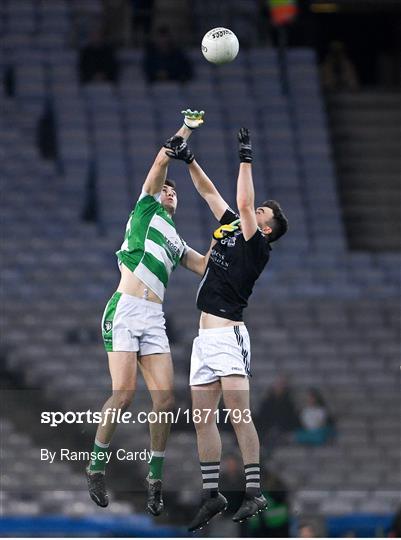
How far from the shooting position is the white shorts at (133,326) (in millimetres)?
10523

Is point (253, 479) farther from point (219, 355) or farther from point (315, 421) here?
point (315, 421)

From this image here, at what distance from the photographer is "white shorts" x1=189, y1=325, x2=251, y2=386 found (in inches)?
412

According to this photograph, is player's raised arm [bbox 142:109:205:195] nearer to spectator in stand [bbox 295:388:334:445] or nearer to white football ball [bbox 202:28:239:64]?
white football ball [bbox 202:28:239:64]

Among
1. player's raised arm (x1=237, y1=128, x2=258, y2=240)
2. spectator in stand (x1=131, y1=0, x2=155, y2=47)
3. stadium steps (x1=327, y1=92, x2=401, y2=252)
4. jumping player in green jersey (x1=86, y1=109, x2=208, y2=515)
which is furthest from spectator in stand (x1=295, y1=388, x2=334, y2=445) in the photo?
spectator in stand (x1=131, y1=0, x2=155, y2=47)

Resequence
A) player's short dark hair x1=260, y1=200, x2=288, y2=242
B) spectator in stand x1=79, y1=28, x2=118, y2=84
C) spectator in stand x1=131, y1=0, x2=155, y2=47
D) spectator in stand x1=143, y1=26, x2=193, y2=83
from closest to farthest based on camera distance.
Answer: player's short dark hair x1=260, y1=200, x2=288, y2=242 < spectator in stand x1=79, y1=28, x2=118, y2=84 < spectator in stand x1=143, y1=26, x2=193, y2=83 < spectator in stand x1=131, y1=0, x2=155, y2=47

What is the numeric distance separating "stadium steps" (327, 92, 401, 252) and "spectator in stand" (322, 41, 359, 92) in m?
0.33

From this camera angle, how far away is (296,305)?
1800cm

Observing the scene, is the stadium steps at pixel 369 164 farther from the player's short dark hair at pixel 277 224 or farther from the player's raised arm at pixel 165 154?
the player's raised arm at pixel 165 154

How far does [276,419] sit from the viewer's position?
14164 millimetres

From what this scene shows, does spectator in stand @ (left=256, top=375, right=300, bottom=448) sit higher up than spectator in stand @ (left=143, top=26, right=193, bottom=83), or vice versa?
spectator in stand @ (left=143, top=26, right=193, bottom=83)

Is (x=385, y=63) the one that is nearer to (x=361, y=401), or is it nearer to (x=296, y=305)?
(x=296, y=305)

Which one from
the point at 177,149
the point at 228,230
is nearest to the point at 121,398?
the point at 228,230

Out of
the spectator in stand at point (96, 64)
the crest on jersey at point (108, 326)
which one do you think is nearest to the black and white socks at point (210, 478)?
the crest on jersey at point (108, 326)

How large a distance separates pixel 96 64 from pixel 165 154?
9.73m
